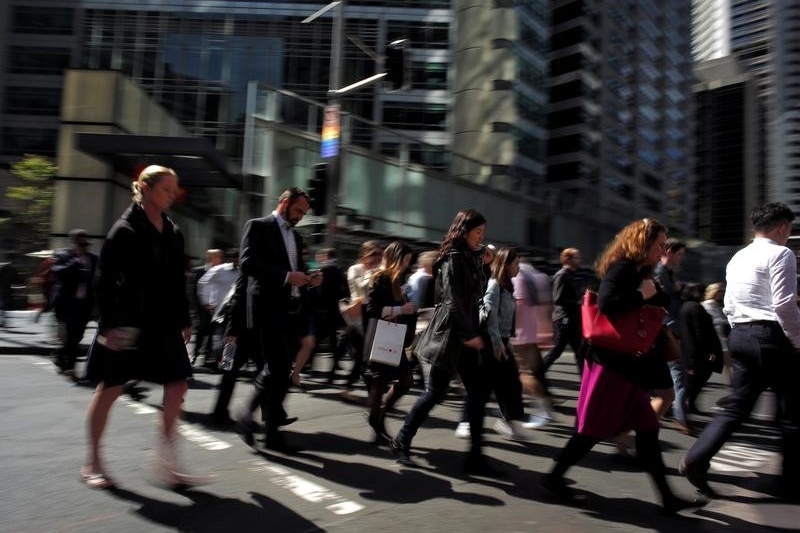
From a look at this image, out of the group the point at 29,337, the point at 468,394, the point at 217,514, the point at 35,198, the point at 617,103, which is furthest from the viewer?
the point at 617,103

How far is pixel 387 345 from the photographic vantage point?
507cm

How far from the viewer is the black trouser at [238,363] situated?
15.5ft

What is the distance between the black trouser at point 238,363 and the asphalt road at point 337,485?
24cm

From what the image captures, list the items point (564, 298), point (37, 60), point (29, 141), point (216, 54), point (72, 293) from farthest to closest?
point (37, 60) → point (29, 141) → point (216, 54) → point (72, 293) → point (564, 298)

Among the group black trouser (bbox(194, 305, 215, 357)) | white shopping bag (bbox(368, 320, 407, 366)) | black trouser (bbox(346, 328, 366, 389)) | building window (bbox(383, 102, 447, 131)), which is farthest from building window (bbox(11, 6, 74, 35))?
white shopping bag (bbox(368, 320, 407, 366))

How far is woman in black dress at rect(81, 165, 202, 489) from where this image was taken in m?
3.54

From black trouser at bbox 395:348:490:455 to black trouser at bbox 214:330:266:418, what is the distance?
1.20 meters

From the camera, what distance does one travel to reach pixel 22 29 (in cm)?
5169

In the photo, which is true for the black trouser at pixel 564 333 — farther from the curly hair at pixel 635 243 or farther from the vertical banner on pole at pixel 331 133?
the vertical banner on pole at pixel 331 133

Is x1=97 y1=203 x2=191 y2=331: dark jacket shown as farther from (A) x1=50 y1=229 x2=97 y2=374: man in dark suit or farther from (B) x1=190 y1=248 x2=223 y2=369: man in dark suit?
(B) x1=190 y1=248 x2=223 y2=369: man in dark suit

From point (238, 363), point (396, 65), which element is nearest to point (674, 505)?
point (238, 363)

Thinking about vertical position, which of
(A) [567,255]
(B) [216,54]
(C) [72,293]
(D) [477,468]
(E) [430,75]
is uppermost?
(E) [430,75]

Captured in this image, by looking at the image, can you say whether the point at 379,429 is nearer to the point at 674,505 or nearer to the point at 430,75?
the point at 674,505

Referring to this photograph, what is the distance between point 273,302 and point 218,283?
170 inches
